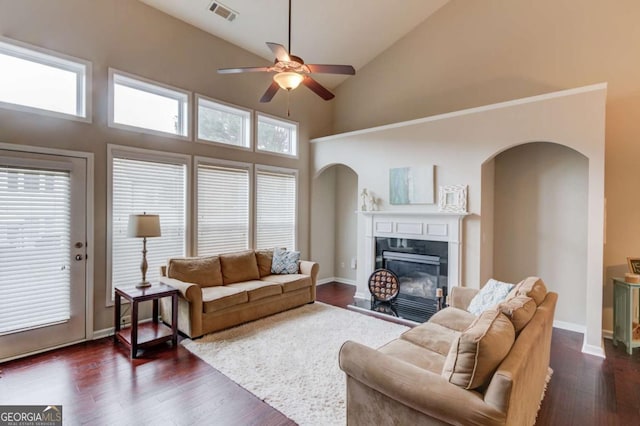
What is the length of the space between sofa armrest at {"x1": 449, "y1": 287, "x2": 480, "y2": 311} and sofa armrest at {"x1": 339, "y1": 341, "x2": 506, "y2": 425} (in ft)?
6.58

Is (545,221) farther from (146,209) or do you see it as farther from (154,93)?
(154,93)

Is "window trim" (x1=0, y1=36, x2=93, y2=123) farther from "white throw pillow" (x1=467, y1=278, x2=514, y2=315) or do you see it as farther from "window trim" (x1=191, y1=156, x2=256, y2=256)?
"white throw pillow" (x1=467, y1=278, x2=514, y2=315)

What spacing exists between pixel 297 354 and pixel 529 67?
194 inches

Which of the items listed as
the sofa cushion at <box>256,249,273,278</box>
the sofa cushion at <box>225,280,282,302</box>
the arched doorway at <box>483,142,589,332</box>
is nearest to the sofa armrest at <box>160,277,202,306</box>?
the sofa cushion at <box>225,280,282,302</box>

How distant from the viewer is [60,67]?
3619 millimetres

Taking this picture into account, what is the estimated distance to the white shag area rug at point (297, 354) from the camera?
2.51 meters

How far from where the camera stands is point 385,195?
5.23 m

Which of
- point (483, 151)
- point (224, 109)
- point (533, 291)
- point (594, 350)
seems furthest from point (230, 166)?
point (594, 350)

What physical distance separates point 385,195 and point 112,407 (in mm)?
4288

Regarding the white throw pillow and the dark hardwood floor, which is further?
the white throw pillow

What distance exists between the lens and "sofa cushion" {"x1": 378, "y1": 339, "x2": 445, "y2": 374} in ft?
7.23

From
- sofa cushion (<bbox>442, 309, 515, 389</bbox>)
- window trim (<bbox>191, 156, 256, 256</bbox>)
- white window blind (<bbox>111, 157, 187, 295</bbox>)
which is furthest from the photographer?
window trim (<bbox>191, 156, 256, 256</bbox>)

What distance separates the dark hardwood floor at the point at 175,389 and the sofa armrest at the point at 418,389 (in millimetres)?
902

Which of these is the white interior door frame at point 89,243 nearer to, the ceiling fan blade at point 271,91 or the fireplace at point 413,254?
the ceiling fan blade at point 271,91
